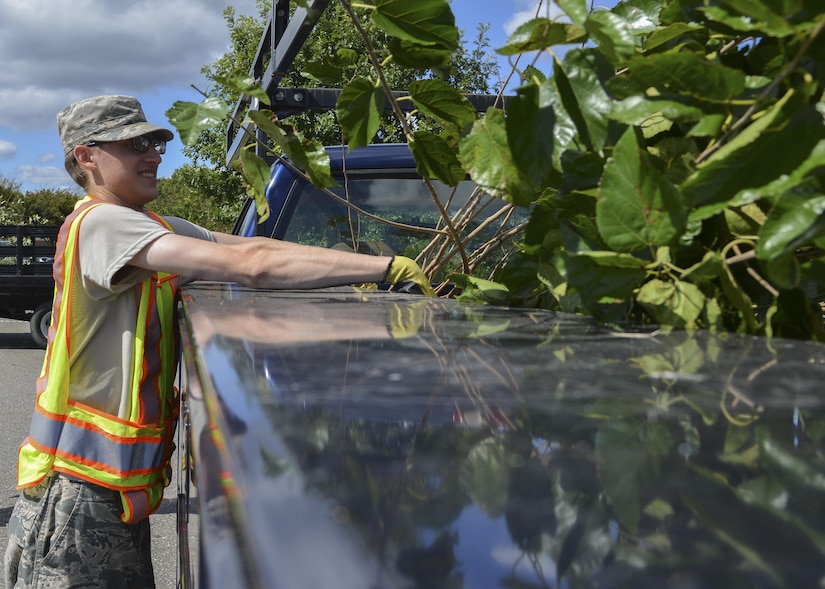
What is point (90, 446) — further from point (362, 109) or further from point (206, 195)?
point (206, 195)

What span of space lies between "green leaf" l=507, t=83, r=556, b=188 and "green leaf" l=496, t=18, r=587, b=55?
82 millimetres

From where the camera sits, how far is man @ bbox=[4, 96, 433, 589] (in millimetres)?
2104

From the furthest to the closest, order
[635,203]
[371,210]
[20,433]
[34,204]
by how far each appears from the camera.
A: [34,204] → [20,433] → [371,210] → [635,203]

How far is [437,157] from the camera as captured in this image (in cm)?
198

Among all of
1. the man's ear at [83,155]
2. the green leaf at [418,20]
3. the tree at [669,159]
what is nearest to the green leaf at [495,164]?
the tree at [669,159]

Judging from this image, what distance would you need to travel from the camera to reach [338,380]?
756 mm

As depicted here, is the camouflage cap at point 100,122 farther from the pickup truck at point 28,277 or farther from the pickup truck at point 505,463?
A: the pickup truck at point 28,277

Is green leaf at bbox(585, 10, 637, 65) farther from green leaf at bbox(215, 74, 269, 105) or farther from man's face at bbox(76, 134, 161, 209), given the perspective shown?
man's face at bbox(76, 134, 161, 209)

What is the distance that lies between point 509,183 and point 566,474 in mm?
1077

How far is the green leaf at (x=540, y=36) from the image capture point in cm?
134

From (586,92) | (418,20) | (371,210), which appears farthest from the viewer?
(371,210)

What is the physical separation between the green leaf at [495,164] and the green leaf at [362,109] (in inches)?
14.8

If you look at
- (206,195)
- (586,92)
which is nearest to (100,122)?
(586,92)

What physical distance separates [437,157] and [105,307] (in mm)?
949
